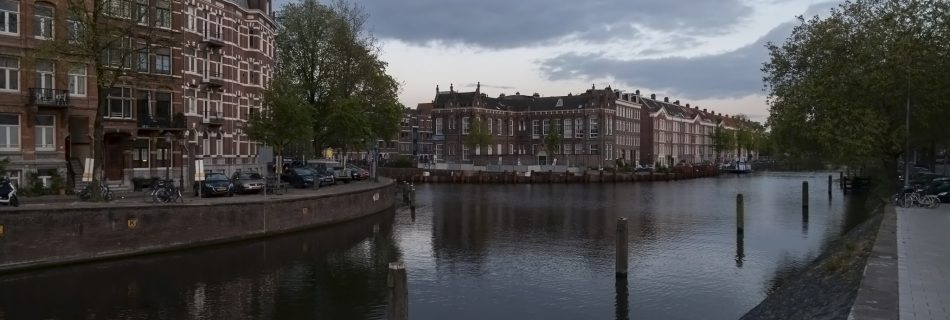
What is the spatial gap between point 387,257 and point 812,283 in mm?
16627

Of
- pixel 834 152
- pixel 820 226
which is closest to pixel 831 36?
pixel 834 152

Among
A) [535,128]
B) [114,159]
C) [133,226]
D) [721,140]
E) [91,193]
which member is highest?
[535,128]

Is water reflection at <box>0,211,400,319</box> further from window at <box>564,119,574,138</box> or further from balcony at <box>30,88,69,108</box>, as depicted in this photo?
window at <box>564,119,574,138</box>

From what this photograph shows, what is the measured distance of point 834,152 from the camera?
1736 inches

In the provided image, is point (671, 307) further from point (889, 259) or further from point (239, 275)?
point (239, 275)

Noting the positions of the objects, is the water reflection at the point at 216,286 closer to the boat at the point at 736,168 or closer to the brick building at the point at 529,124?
the brick building at the point at 529,124

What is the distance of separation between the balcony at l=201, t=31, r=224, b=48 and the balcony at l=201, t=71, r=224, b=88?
6.96 feet

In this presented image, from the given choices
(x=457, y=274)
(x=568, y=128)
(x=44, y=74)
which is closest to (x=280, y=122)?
(x=44, y=74)

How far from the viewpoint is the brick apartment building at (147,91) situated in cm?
3491

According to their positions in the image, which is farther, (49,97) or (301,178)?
(301,178)

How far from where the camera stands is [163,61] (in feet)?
146

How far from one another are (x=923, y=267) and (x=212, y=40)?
45.5m

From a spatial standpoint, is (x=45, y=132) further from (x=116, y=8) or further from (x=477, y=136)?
(x=477, y=136)

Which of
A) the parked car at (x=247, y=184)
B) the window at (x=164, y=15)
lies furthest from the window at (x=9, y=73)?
the parked car at (x=247, y=184)
